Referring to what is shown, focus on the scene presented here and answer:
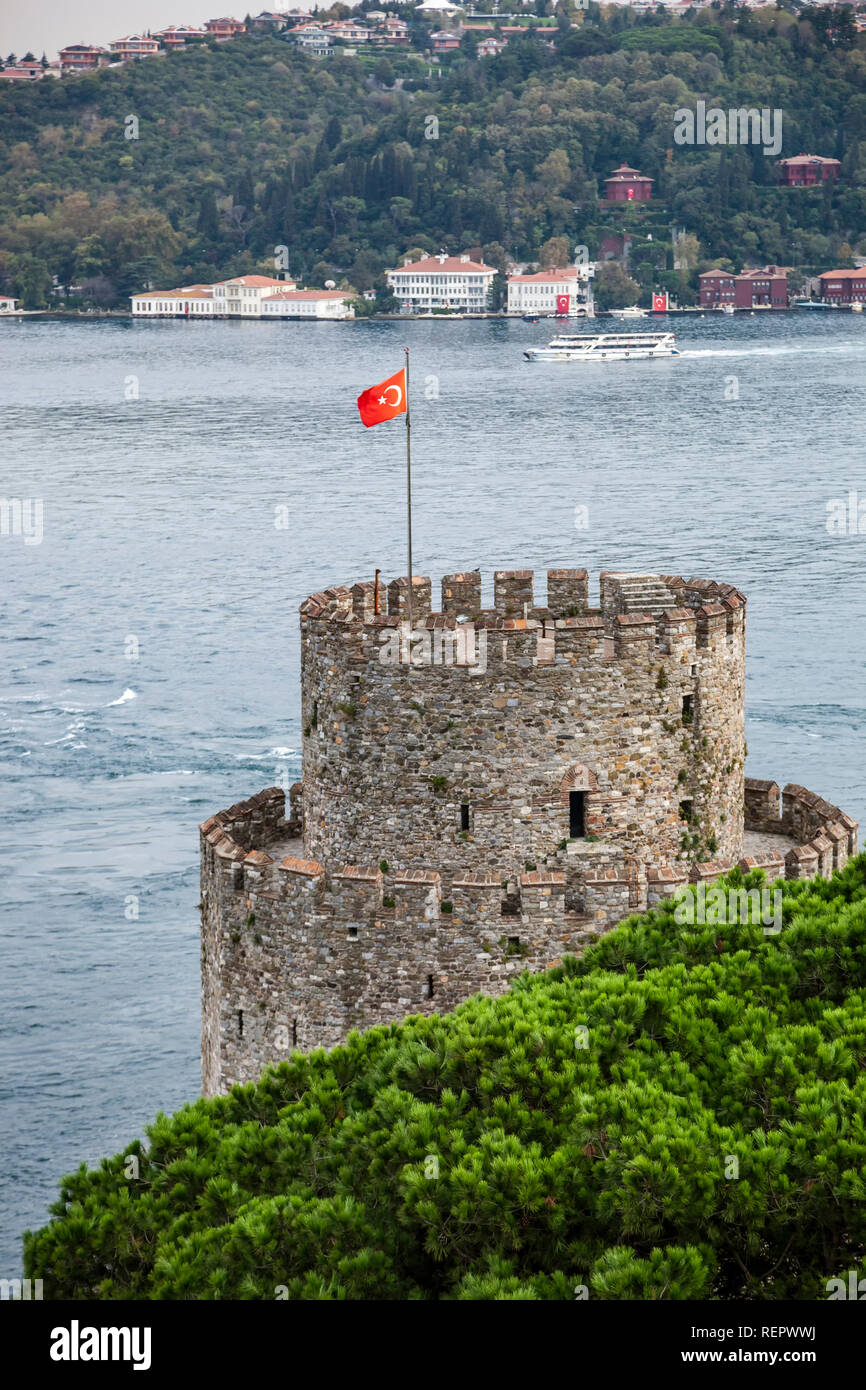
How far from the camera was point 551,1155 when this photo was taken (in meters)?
26.9

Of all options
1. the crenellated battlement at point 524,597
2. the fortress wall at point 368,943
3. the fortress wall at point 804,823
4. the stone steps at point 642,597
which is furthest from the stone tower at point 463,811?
the stone steps at point 642,597

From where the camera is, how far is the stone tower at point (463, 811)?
107ft

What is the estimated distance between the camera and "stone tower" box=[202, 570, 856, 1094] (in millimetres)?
32719

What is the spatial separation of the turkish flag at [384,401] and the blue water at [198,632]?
24186 millimetres

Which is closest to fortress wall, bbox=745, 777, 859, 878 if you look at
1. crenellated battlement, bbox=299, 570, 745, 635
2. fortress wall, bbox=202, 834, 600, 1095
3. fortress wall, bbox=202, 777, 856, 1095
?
fortress wall, bbox=202, 777, 856, 1095

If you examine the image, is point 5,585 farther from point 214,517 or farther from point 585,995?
point 585,995

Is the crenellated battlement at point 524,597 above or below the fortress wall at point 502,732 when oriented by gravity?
above

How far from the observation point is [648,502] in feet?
488

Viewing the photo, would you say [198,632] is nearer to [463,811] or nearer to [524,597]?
[524,597]

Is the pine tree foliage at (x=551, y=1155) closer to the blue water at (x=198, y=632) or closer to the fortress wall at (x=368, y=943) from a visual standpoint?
the fortress wall at (x=368, y=943)

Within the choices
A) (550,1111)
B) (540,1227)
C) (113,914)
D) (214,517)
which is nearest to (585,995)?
(550,1111)

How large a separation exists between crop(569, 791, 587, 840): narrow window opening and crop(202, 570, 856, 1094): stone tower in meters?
0.03

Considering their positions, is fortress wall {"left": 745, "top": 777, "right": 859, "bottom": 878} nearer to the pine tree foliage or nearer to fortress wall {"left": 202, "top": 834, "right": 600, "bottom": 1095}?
the pine tree foliage
